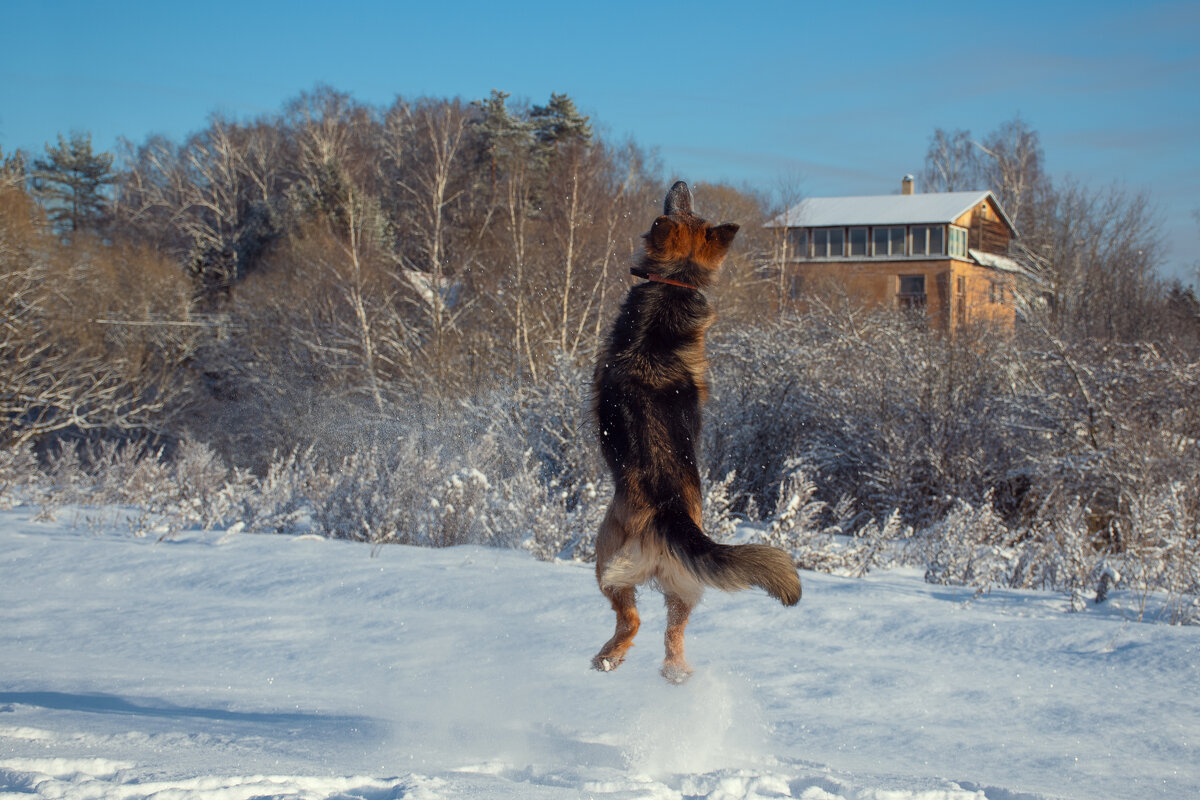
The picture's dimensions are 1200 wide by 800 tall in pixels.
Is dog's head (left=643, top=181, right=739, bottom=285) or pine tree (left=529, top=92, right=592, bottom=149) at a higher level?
pine tree (left=529, top=92, right=592, bottom=149)

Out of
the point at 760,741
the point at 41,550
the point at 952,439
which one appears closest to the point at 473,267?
the point at 952,439

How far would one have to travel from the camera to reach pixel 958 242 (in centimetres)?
5050

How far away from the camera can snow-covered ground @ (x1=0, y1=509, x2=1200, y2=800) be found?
2.97m

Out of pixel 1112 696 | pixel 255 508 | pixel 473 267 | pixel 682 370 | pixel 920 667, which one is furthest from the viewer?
pixel 473 267

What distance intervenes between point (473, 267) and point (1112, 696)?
22647 millimetres

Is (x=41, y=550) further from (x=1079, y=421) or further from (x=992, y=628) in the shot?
(x=1079, y=421)

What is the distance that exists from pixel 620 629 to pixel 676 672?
233 mm

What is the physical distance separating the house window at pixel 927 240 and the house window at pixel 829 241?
3.87 m

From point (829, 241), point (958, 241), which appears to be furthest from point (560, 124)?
point (958, 241)

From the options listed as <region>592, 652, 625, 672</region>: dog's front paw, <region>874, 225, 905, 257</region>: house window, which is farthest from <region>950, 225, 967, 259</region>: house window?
<region>592, 652, 625, 672</region>: dog's front paw

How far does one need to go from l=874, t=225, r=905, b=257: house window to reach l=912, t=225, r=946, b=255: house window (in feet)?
2.27

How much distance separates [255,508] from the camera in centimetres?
952

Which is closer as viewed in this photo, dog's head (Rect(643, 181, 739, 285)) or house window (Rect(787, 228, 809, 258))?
dog's head (Rect(643, 181, 739, 285))

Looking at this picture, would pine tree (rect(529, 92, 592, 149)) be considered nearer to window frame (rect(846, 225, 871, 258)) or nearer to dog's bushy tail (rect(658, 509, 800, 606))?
window frame (rect(846, 225, 871, 258))
